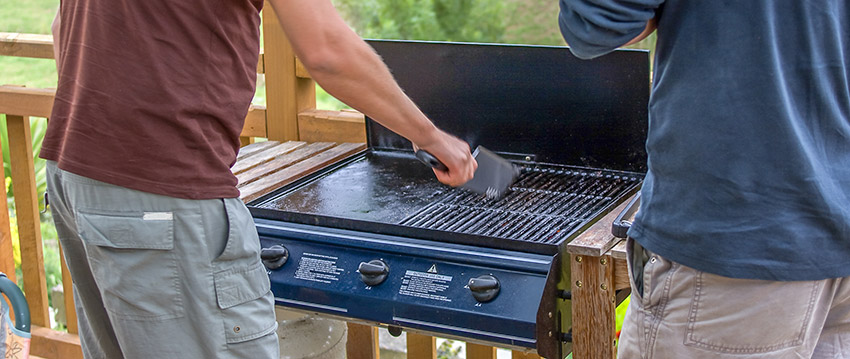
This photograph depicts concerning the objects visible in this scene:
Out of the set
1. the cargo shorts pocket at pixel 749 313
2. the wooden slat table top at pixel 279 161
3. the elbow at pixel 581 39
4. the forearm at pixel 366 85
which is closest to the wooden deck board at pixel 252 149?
the wooden slat table top at pixel 279 161

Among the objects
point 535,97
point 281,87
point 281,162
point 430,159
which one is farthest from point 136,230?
point 281,87

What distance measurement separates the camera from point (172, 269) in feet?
5.64

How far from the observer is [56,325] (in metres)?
5.14

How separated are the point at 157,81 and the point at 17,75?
11343 millimetres

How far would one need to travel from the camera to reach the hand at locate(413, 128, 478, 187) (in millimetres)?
1943

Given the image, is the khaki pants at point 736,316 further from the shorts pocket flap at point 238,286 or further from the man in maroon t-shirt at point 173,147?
the shorts pocket flap at point 238,286

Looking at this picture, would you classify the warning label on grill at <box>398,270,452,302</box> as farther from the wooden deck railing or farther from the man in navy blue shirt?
the wooden deck railing

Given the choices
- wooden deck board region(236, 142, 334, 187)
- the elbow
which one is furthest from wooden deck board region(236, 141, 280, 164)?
the elbow

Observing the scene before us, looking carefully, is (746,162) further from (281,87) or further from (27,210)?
(27,210)

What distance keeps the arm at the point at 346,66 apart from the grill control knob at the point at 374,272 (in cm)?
38

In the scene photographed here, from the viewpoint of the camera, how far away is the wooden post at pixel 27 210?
3.37 metres

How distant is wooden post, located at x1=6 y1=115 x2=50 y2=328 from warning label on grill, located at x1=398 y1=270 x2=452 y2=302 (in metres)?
1.86

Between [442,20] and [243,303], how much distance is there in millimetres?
12682

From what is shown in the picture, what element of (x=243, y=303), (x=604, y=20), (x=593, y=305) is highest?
(x=604, y=20)
